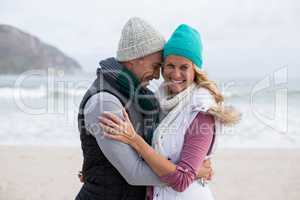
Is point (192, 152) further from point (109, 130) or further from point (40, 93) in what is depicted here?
point (40, 93)

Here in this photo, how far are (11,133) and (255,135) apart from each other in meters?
6.14

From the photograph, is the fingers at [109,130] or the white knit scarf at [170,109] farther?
the white knit scarf at [170,109]

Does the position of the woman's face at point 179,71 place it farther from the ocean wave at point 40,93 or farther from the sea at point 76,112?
the ocean wave at point 40,93

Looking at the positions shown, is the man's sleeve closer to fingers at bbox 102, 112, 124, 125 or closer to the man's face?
fingers at bbox 102, 112, 124, 125

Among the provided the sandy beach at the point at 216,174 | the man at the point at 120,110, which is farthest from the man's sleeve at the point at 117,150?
the sandy beach at the point at 216,174

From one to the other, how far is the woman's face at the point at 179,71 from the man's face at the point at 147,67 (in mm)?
43

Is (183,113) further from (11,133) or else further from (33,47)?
(33,47)

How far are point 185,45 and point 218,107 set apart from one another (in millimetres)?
345

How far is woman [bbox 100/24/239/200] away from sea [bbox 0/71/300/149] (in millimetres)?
3614

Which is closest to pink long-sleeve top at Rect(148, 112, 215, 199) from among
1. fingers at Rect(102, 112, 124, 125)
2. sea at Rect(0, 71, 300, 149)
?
fingers at Rect(102, 112, 124, 125)

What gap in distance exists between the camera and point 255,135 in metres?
10.6

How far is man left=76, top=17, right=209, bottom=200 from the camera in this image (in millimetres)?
1944

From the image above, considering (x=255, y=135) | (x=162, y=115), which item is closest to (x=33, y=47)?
(x=255, y=135)

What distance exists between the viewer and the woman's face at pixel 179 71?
2123 millimetres
